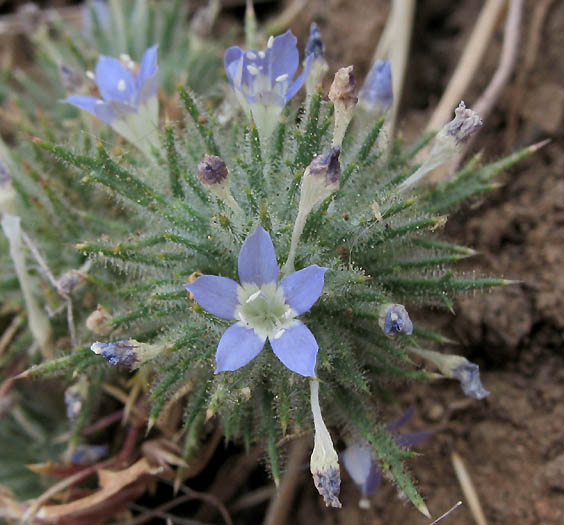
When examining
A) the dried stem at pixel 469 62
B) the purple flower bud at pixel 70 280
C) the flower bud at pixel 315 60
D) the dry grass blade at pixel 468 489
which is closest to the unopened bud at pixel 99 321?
the purple flower bud at pixel 70 280

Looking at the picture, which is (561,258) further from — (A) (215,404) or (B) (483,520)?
(A) (215,404)

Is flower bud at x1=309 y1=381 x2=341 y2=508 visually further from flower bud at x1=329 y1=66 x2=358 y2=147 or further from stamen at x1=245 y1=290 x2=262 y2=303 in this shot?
flower bud at x1=329 y1=66 x2=358 y2=147

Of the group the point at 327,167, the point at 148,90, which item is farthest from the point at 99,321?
the point at 327,167

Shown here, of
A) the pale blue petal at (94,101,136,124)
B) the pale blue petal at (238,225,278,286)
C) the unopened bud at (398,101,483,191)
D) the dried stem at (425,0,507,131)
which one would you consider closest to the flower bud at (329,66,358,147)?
the unopened bud at (398,101,483,191)

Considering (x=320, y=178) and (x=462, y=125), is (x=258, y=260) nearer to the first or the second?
(x=320, y=178)

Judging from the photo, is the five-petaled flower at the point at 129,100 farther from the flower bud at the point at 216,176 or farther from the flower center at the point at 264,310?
the flower center at the point at 264,310

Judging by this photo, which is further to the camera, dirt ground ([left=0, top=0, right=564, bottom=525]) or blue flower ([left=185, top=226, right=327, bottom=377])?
dirt ground ([left=0, top=0, right=564, bottom=525])
